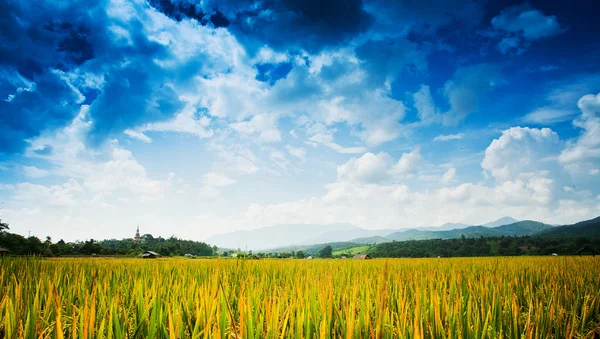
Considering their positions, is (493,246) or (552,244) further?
(493,246)

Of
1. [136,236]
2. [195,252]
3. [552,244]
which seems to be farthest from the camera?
[136,236]

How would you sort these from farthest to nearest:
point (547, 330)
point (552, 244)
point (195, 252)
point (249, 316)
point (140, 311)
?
point (195, 252) < point (552, 244) < point (547, 330) < point (140, 311) < point (249, 316)

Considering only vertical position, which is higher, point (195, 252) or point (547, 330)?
point (547, 330)

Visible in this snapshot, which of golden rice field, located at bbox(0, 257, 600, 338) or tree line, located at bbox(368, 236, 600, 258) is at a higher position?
golden rice field, located at bbox(0, 257, 600, 338)

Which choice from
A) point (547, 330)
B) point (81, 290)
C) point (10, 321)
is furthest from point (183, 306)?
point (547, 330)

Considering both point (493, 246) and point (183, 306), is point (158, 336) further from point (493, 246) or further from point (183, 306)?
point (493, 246)

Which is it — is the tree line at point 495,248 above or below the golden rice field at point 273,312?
below

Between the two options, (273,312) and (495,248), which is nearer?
(273,312)

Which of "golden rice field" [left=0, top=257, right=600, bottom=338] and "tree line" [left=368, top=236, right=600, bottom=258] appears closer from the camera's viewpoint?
"golden rice field" [left=0, top=257, right=600, bottom=338]

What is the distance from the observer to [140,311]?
7.95 feet

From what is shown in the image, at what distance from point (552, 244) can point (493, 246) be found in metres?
13.8

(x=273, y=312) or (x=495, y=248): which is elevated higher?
(x=273, y=312)

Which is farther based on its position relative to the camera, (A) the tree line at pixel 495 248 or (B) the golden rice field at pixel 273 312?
(A) the tree line at pixel 495 248

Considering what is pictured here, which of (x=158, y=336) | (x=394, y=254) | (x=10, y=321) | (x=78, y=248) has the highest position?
(x=10, y=321)
